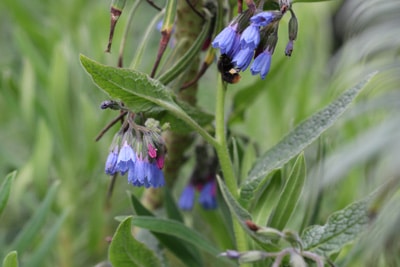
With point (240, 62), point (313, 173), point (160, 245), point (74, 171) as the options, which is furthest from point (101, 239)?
point (240, 62)

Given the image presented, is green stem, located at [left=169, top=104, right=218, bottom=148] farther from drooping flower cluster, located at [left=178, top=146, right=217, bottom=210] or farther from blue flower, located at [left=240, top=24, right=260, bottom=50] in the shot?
drooping flower cluster, located at [left=178, top=146, right=217, bottom=210]

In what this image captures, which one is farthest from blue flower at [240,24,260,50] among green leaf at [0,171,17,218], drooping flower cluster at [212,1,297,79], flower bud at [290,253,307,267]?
green leaf at [0,171,17,218]

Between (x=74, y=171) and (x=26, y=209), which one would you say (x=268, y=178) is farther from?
(x=26, y=209)

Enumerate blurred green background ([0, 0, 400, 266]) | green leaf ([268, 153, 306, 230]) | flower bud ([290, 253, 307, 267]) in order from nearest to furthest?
flower bud ([290, 253, 307, 267])
green leaf ([268, 153, 306, 230])
blurred green background ([0, 0, 400, 266])

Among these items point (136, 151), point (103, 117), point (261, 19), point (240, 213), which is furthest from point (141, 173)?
point (103, 117)

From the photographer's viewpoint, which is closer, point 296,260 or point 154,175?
point 296,260

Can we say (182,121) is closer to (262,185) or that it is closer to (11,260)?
(262,185)

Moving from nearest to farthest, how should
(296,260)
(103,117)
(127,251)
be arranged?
(296,260)
(127,251)
(103,117)
